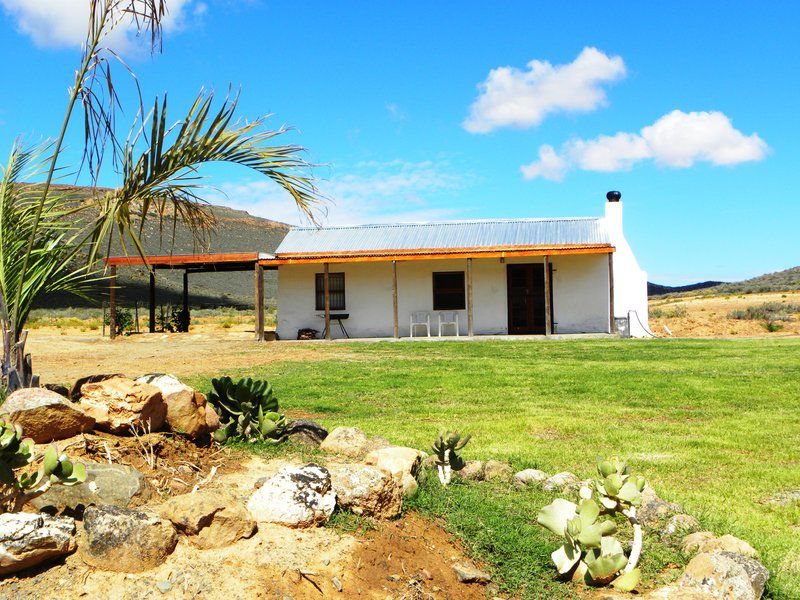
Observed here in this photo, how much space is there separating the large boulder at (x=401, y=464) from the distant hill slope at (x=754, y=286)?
45.4 m

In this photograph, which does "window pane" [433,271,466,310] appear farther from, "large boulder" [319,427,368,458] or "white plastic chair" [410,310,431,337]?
"large boulder" [319,427,368,458]

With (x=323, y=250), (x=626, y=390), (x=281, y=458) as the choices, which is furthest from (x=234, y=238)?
(x=281, y=458)

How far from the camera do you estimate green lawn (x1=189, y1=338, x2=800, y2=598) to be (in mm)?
4934

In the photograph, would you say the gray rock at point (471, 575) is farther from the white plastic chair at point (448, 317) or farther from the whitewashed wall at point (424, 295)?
the whitewashed wall at point (424, 295)

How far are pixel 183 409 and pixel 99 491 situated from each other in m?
1.24

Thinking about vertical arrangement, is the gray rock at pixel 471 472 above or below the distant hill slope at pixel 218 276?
below

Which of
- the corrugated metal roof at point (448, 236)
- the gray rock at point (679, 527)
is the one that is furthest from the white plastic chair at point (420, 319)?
the gray rock at point (679, 527)

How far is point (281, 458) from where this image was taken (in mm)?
5113

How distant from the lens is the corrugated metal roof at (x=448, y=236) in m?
22.3

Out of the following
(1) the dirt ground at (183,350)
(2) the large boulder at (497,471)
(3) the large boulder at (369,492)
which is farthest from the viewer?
(1) the dirt ground at (183,350)

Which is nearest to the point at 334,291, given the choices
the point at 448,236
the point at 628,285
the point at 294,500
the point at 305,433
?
the point at 448,236

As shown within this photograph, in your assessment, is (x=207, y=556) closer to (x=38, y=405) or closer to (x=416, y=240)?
(x=38, y=405)

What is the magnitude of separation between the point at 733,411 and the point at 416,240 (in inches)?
619

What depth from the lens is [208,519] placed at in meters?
3.44
